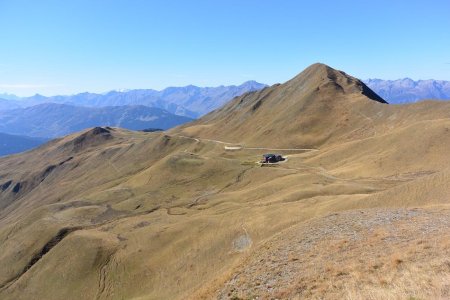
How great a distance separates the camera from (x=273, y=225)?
193ft

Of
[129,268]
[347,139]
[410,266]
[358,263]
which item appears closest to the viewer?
[410,266]

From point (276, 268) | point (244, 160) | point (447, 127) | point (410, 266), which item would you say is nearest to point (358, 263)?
point (410, 266)

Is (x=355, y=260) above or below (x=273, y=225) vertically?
above

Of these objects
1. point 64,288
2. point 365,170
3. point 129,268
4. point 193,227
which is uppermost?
point 365,170

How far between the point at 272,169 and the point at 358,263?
9401 centimetres

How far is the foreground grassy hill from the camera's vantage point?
91.6 ft

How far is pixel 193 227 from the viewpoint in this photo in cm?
7519

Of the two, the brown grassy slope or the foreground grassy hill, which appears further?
the foreground grassy hill

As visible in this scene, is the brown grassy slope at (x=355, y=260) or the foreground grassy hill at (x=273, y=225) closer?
the brown grassy slope at (x=355, y=260)

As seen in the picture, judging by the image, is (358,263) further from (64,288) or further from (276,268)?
(64,288)

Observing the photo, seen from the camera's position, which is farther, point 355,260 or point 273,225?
point 273,225

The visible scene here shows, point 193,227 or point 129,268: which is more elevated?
point 193,227

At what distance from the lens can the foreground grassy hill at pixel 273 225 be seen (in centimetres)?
2792

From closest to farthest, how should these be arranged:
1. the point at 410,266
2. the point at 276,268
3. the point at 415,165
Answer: the point at 410,266 < the point at 276,268 < the point at 415,165
